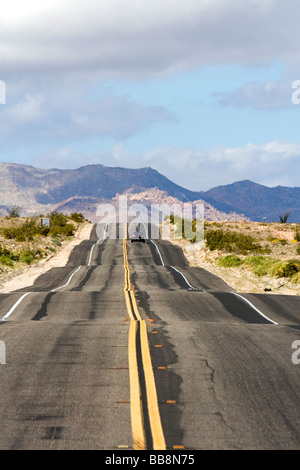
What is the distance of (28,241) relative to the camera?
55312 mm

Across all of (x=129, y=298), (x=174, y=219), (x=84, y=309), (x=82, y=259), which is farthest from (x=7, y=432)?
(x=174, y=219)

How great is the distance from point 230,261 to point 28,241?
19.4m

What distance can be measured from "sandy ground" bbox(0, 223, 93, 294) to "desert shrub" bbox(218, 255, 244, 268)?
12130mm

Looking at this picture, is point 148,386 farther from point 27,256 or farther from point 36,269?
point 27,256

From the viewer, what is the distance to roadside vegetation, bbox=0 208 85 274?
45.9 meters

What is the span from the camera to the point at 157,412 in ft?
26.3

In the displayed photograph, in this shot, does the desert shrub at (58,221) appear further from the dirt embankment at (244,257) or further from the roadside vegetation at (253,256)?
the roadside vegetation at (253,256)

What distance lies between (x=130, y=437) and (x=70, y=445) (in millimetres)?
696

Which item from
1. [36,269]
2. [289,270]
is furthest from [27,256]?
[289,270]

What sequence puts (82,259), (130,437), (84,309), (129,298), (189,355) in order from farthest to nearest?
(82,259)
(129,298)
(84,309)
(189,355)
(130,437)

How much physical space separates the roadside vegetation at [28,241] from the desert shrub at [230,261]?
14417mm

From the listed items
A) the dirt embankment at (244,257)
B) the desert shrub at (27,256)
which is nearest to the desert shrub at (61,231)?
the dirt embankment at (244,257)

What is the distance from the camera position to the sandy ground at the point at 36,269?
34.4 meters
